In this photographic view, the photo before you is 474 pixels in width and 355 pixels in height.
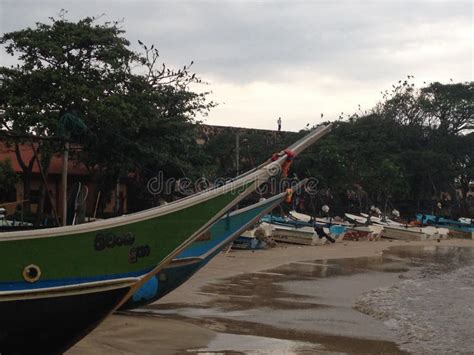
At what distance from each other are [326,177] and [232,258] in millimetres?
15354

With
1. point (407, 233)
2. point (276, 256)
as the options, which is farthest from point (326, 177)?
point (276, 256)

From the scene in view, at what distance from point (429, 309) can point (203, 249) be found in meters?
5.52

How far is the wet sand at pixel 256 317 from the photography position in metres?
8.05

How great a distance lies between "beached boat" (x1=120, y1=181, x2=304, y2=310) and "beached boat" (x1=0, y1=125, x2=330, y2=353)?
201 cm

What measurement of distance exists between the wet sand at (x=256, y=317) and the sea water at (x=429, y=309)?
33 cm

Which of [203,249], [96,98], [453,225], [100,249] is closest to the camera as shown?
[100,249]

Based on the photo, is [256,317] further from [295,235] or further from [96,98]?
[295,235]

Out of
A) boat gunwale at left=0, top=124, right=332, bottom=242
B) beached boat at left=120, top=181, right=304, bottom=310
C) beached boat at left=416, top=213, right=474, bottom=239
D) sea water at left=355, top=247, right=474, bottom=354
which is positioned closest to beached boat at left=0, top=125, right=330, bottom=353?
boat gunwale at left=0, top=124, right=332, bottom=242

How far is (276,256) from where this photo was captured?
21391 mm

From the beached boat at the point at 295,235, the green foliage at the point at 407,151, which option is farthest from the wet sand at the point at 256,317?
the green foliage at the point at 407,151

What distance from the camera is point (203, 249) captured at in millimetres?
9070

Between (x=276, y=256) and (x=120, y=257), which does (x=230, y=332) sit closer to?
(x=120, y=257)

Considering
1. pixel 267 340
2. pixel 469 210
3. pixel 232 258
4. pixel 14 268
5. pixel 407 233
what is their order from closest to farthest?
pixel 14 268 < pixel 267 340 < pixel 232 258 < pixel 407 233 < pixel 469 210

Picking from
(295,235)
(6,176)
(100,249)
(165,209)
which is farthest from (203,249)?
(295,235)
